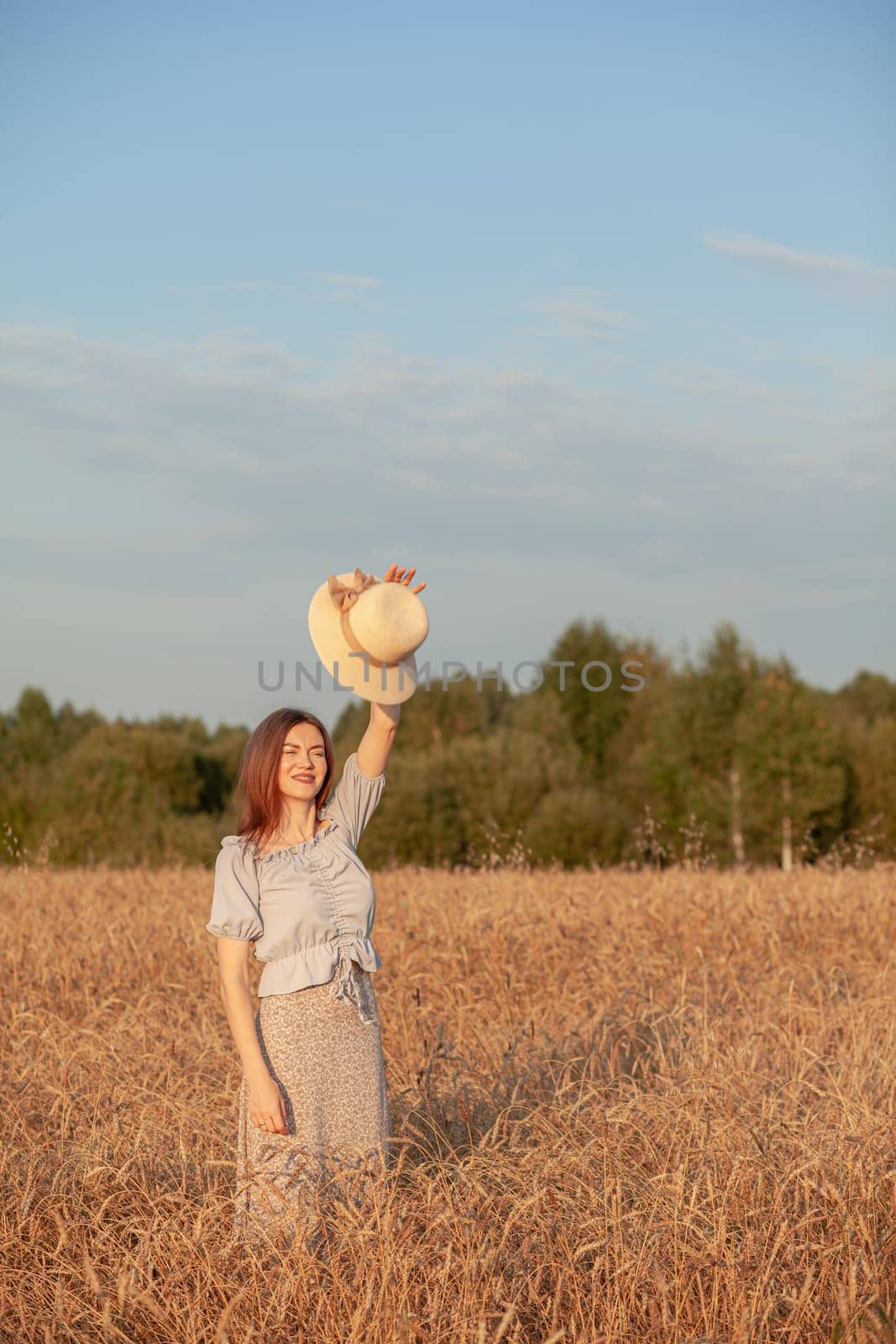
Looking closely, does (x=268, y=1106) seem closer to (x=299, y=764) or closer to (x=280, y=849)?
(x=280, y=849)

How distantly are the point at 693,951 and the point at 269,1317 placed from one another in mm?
4745

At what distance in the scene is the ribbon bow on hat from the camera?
12.7 feet

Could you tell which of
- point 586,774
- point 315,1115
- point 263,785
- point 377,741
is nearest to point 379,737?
point 377,741

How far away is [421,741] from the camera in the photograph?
38.1m

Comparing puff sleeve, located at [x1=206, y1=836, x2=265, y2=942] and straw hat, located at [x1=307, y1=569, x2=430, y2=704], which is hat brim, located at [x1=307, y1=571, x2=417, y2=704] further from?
puff sleeve, located at [x1=206, y1=836, x2=265, y2=942]

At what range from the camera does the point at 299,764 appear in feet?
12.0

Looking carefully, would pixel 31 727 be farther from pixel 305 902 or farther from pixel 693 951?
pixel 305 902

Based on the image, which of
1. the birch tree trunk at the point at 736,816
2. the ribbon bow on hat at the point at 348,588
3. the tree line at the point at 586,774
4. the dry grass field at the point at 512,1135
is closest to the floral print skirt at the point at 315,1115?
the dry grass field at the point at 512,1135

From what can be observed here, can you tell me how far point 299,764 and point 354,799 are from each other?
0.21 m

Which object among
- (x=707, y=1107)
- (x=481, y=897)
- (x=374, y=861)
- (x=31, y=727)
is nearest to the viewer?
(x=707, y=1107)

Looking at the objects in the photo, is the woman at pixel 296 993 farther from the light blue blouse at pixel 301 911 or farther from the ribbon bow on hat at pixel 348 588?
the ribbon bow on hat at pixel 348 588

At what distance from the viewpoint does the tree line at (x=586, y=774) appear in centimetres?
3069

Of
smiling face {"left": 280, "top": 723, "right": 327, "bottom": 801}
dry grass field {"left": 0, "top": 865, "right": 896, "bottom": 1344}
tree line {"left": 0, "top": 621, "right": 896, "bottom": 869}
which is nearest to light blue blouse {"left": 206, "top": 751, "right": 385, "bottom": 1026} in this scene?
smiling face {"left": 280, "top": 723, "right": 327, "bottom": 801}

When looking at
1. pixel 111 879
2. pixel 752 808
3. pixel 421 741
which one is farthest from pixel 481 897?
pixel 421 741
